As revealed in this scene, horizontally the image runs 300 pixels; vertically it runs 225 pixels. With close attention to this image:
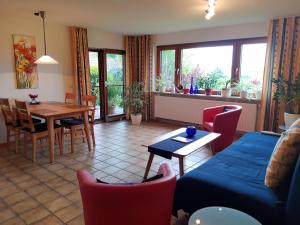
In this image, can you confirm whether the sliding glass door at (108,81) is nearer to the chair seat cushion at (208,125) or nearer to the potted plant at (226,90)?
the potted plant at (226,90)

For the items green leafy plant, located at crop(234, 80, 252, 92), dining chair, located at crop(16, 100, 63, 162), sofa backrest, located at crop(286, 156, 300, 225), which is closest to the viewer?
sofa backrest, located at crop(286, 156, 300, 225)

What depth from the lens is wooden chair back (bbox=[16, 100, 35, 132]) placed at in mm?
3285

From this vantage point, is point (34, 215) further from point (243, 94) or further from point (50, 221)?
point (243, 94)

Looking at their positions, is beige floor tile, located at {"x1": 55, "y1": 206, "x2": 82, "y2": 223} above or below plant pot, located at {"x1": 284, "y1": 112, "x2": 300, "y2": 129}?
below

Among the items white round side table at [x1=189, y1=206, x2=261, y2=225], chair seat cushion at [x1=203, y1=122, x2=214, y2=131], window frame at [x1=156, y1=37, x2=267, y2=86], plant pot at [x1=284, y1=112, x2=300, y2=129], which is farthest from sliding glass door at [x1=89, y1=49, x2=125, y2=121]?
white round side table at [x1=189, y1=206, x2=261, y2=225]

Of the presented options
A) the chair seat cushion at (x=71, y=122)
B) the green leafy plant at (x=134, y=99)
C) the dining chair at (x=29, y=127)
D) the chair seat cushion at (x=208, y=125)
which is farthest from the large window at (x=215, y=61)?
the dining chair at (x=29, y=127)

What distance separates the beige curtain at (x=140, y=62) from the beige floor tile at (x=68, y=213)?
410 cm

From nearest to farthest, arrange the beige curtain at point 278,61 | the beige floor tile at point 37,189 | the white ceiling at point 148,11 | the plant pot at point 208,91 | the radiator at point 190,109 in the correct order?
the beige floor tile at point 37,189 < the white ceiling at point 148,11 < the beige curtain at point 278,61 < the radiator at point 190,109 < the plant pot at point 208,91

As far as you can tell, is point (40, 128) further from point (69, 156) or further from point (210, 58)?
point (210, 58)

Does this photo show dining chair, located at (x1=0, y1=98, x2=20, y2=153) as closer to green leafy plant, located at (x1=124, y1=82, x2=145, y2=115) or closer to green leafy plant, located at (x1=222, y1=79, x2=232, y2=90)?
green leafy plant, located at (x1=124, y1=82, x2=145, y2=115)

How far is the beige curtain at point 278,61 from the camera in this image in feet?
13.1

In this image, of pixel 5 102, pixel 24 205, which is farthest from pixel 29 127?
pixel 24 205

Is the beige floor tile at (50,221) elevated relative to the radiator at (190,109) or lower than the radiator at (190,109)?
lower

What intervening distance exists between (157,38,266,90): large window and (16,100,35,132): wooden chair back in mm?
3580
